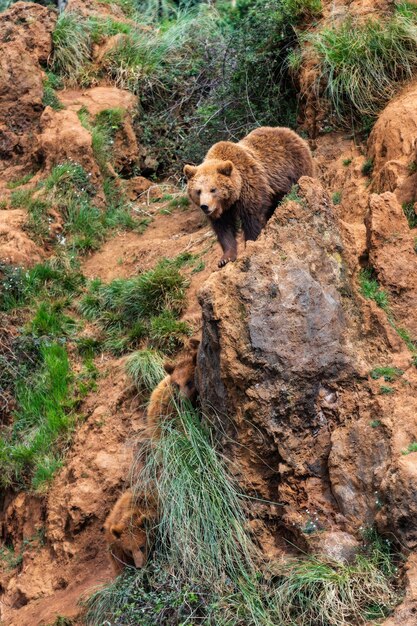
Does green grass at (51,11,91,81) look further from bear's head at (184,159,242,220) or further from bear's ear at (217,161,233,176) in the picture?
bear's ear at (217,161,233,176)

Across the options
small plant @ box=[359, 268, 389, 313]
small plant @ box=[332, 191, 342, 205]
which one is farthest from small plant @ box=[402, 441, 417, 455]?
small plant @ box=[332, 191, 342, 205]

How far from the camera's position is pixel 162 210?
13.0 m

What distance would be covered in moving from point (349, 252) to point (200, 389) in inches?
62.5

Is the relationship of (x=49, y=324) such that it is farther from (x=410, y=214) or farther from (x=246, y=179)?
(x=410, y=214)

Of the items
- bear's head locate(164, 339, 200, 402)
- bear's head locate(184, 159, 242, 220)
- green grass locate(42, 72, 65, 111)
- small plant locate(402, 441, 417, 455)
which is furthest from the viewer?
green grass locate(42, 72, 65, 111)

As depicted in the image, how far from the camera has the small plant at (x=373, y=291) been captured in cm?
813

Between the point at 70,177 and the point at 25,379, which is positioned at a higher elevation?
the point at 70,177

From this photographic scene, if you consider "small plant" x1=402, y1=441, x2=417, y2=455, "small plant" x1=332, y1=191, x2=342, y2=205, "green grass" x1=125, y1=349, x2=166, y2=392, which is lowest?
"green grass" x1=125, y1=349, x2=166, y2=392

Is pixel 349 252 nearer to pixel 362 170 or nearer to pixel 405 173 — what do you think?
pixel 405 173

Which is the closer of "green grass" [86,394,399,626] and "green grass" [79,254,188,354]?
"green grass" [86,394,399,626]

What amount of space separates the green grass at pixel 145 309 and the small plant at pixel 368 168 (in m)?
2.10

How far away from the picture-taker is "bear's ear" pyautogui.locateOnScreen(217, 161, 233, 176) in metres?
9.12

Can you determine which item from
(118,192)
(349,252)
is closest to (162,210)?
(118,192)

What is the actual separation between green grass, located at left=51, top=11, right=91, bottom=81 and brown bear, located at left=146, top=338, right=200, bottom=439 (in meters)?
6.43
